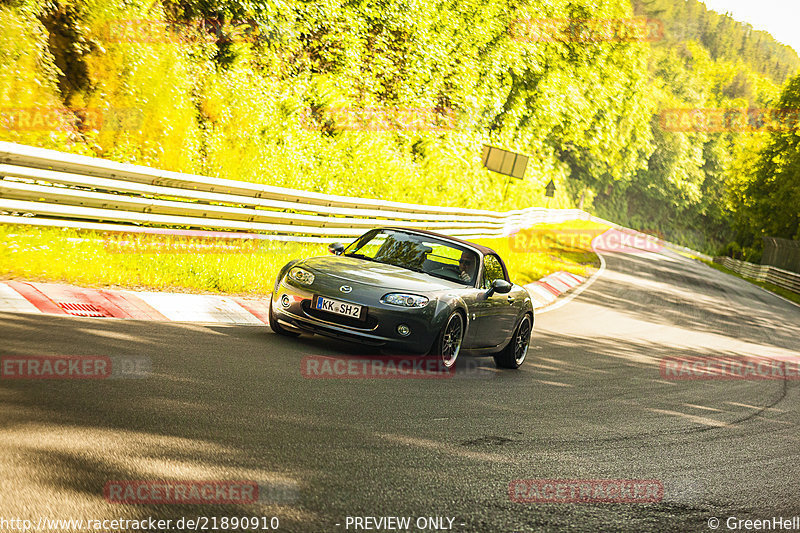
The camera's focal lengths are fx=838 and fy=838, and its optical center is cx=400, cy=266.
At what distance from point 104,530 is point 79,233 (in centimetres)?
711

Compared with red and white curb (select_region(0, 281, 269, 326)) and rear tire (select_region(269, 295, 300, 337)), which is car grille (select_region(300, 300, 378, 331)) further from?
red and white curb (select_region(0, 281, 269, 326))

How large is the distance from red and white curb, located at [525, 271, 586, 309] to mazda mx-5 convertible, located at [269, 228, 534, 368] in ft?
25.0

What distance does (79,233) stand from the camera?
9.77m

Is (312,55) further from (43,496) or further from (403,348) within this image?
(43,496)

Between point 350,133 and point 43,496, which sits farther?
point 350,133

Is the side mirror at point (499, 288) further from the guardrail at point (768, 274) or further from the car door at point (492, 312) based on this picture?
the guardrail at point (768, 274)

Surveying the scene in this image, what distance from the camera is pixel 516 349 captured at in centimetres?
982

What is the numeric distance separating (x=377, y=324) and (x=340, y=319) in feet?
1.19

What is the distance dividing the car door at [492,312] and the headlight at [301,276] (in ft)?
5.87

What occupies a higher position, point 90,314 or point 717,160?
point 717,160

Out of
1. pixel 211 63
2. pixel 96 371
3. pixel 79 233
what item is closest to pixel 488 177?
pixel 211 63

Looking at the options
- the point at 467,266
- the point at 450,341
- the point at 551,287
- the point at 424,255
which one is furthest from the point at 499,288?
the point at 551,287

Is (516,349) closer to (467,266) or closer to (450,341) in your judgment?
(467,266)

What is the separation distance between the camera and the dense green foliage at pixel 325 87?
46.7 ft
